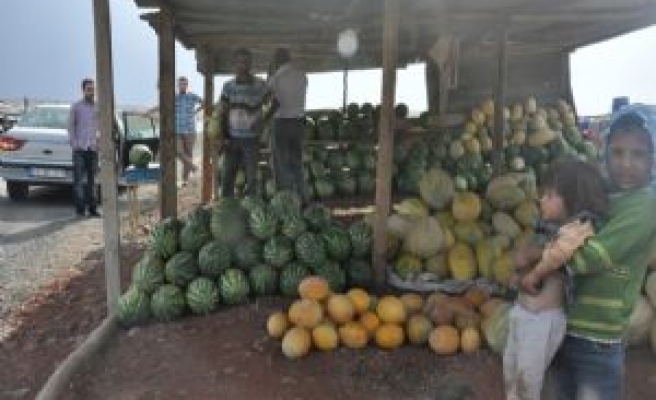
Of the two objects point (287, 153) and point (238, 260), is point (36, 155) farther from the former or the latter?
point (238, 260)

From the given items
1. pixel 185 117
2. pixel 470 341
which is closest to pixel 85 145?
pixel 185 117

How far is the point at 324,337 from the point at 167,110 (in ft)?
10.4

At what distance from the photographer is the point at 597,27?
34.0 ft

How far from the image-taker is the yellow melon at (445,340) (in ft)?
16.5

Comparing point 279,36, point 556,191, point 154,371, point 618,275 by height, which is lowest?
point 154,371

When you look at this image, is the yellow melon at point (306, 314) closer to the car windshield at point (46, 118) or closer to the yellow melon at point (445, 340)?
the yellow melon at point (445, 340)

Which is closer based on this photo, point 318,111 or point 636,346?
point 636,346

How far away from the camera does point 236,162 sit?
9633 millimetres

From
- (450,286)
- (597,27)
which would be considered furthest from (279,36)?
(450,286)

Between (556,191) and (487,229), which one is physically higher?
(556,191)

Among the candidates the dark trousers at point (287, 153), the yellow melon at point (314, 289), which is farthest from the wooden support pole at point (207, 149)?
the yellow melon at point (314, 289)

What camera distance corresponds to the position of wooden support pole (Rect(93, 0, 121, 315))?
5895mm

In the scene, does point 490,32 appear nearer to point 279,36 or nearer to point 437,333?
point 279,36

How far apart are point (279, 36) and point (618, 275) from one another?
810cm
